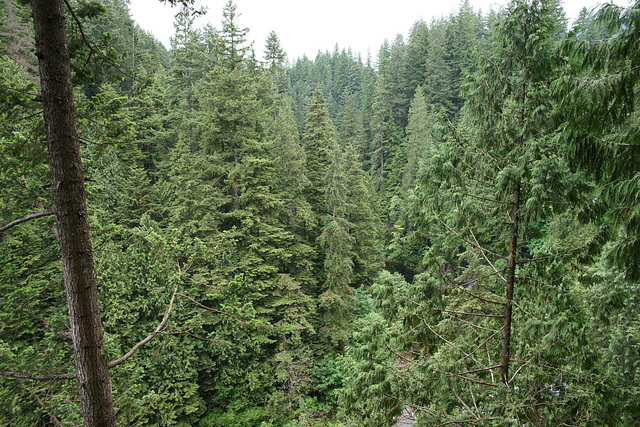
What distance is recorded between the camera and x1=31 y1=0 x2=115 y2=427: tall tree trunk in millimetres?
3240

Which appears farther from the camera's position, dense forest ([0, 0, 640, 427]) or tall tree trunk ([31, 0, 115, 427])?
dense forest ([0, 0, 640, 427])

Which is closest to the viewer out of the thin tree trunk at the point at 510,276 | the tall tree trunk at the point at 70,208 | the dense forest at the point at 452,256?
the tall tree trunk at the point at 70,208

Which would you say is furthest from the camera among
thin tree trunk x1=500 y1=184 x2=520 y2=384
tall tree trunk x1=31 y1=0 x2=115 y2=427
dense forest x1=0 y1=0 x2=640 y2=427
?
thin tree trunk x1=500 y1=184 x2=520 y2=384

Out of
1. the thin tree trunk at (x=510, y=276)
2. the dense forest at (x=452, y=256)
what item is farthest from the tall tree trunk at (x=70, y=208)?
the thin tree trunk at (x=510, y=276)

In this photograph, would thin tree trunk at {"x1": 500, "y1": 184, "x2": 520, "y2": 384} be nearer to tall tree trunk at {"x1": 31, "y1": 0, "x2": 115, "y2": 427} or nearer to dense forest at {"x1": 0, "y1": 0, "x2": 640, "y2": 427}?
dense forest at {"x1": 0, "y1": 0, "x2": 640, "y2": 427}

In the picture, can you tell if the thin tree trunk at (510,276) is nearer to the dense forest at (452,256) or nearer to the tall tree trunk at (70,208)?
the dense forest at (452,256)

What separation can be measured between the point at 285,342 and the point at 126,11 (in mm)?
40896

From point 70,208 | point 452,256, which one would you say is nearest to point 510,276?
point 452,256

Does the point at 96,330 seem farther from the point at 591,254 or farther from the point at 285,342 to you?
the point at 285,342

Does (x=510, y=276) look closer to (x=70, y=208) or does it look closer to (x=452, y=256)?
(x=452, y=256)

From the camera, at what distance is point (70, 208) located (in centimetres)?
335

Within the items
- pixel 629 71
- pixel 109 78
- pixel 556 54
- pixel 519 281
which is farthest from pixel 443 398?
pixel 109 78

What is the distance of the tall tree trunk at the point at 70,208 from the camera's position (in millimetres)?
3240

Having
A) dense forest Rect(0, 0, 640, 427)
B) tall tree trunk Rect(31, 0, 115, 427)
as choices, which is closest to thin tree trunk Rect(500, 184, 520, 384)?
dense forest Rect(0, 0, 640, 427)
